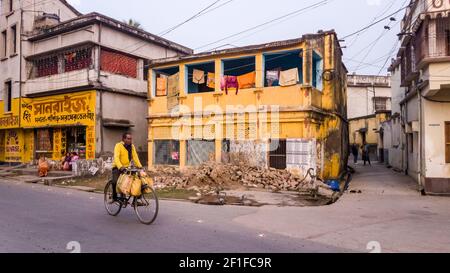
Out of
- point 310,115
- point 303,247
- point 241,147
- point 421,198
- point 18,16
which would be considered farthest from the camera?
point 18,16

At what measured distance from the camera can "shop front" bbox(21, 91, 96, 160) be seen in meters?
22.0

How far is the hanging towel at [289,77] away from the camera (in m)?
16.5

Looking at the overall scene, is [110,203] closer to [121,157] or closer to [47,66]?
[121,157]

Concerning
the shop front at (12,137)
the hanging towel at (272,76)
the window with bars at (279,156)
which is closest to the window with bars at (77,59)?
the shop front at (12,137)

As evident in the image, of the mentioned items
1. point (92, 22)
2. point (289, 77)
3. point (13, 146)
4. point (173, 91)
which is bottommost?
Answer: point (13, 146)

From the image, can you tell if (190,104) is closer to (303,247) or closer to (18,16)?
(303,247)

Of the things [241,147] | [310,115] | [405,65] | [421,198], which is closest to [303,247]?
[421,198]

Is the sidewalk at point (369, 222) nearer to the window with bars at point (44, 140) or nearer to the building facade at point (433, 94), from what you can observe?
the building facade at point (433, 94)

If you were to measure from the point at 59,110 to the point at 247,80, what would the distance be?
1337 cm

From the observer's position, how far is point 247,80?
59.9 ft

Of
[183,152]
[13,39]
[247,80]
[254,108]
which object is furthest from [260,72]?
[13,39]

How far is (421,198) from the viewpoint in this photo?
503 inches

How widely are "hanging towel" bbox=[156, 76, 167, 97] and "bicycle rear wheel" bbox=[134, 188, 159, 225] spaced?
1350 centimetres
